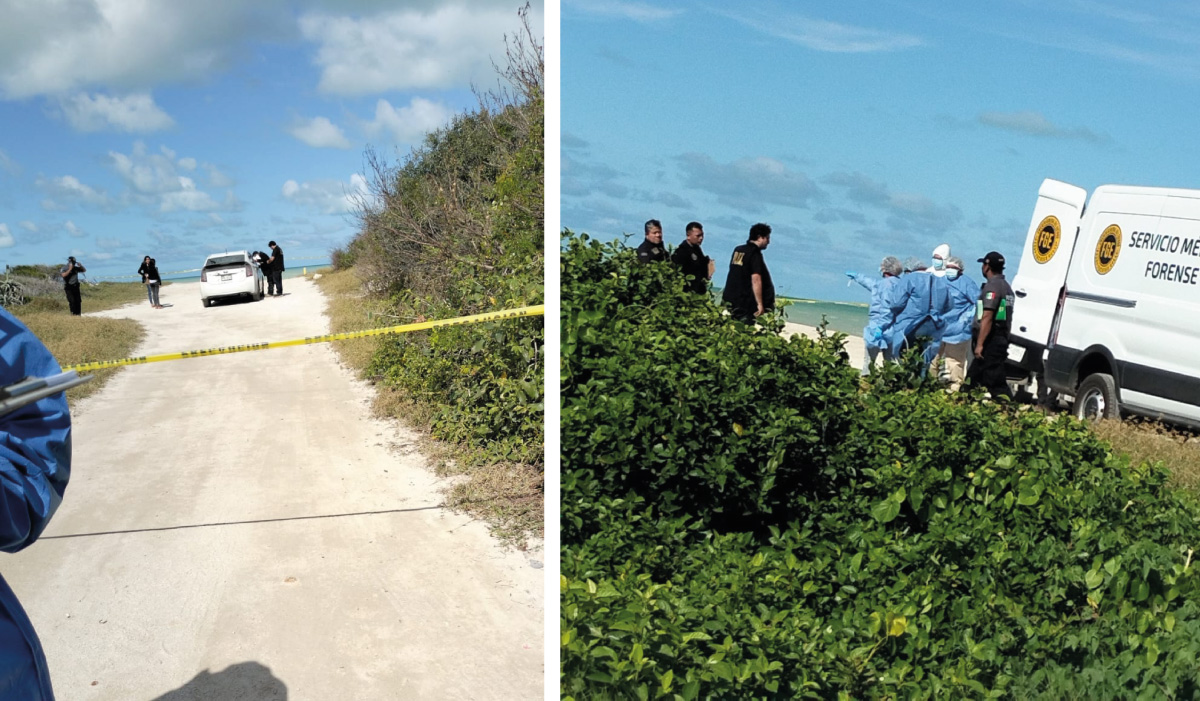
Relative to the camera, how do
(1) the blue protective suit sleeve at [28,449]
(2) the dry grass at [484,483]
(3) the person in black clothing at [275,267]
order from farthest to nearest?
(3) the person in black clothing at [275,267]
(2) the dry grass at [484,483]
(1) the blue protective suit sleeve at [28,449]

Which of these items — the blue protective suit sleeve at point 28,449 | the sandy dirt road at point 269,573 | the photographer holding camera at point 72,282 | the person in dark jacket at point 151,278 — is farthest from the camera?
the person in dark jacket at point 151,278

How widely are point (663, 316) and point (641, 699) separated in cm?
129

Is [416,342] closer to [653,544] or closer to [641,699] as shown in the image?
[653,544]

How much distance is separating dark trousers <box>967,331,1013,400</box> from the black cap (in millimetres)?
220

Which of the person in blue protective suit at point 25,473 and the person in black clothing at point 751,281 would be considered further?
the person in black clothing at point 751,281

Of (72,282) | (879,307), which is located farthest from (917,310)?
(72,282)

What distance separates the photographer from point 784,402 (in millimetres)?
2846

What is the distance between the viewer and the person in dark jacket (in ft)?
35.7

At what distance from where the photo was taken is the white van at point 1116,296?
216 cm

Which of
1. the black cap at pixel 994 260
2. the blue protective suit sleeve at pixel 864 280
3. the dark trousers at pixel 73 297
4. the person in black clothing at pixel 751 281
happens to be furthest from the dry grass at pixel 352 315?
the black cap at pixel 994 260

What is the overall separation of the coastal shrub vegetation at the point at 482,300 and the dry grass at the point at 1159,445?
2.43 meters

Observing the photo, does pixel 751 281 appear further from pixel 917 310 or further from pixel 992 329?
pixel 992 329

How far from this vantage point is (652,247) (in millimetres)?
2973

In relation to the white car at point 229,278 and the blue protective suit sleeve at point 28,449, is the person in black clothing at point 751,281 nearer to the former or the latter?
the blue protective suit sleeve at point 28,449
